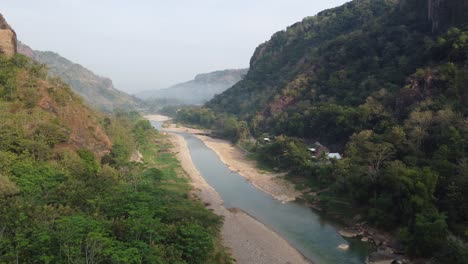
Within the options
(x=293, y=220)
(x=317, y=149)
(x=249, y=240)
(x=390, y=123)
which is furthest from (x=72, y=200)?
(x=390, y=123)

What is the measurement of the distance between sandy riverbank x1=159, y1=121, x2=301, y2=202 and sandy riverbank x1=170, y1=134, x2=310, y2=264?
8005mm

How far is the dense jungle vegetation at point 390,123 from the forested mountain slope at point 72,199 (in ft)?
55.3

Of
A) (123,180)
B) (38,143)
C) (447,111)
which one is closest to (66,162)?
(38,143)

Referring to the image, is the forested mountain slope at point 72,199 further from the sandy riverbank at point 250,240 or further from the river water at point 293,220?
the river water at point 293,220

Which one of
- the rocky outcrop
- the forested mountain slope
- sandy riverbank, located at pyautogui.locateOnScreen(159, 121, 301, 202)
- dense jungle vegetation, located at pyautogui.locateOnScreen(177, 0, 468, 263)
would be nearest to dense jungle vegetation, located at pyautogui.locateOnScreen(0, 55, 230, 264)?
the forested mountain slope

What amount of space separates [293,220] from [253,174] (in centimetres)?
1997

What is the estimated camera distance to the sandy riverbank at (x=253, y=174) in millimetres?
48344

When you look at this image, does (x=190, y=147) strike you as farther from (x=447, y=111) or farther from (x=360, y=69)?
(x=447, y=111)

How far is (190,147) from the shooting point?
88.0 meters

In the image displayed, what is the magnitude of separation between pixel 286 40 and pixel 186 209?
125 metres

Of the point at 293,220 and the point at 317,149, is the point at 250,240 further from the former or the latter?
the point at 317,149

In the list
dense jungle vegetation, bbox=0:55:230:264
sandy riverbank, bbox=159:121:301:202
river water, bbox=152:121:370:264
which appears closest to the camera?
dense jungle vegetation, bbox=0:55:230:264

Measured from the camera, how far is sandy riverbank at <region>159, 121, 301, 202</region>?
48344mm

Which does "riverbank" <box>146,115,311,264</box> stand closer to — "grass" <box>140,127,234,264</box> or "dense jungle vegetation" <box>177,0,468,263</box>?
"grass" <box>140,127,234,264</box>
